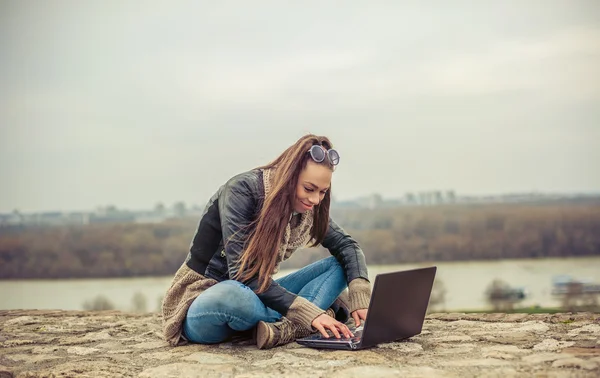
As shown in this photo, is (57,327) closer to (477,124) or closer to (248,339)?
(248,339)

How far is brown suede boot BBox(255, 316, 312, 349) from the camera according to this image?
3119mm

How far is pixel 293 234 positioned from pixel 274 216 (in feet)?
0.83

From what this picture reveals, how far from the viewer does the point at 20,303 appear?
36.0 ft

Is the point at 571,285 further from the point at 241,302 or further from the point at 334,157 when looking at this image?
the point at 241,302

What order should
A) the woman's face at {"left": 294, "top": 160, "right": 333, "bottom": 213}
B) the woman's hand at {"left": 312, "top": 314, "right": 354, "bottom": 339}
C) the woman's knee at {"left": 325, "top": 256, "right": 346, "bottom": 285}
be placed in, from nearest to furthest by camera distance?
the woman's hand at {"left": 312, "top": 314, "right": 354, "bottom": 339} < the woman's face at {"left": 294, "top": 160, "right": 333, "bottom": 213} < the woman's knee at {"left": 325, "top": 256, "right": 346, "bottom": 285}

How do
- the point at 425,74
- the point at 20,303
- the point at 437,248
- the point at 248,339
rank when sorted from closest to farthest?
the point at 248,339 < the point at 20,303 < the point at 437,248 < the point at 425,74

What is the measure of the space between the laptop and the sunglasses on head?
57cm

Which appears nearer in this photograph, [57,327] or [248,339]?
[248,339]

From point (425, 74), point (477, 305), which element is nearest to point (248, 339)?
point (477, 305)

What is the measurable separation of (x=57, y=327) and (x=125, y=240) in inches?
329

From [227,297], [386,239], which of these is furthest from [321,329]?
[386,239]

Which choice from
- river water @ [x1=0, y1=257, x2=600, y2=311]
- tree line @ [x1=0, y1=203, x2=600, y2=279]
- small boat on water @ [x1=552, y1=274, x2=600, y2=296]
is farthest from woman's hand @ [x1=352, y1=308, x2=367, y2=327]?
tree line @ [x1=0, y1=203, x2=600, y2=279]

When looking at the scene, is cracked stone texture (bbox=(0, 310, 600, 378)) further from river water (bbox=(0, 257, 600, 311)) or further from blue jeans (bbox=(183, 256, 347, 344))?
river water (bbox=(0, 257, 600, 311))

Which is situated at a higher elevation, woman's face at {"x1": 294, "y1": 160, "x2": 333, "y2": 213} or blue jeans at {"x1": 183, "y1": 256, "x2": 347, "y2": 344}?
woman's face at {"x1": 294, "y1": 160, "x2": 333, "y2": 213}
